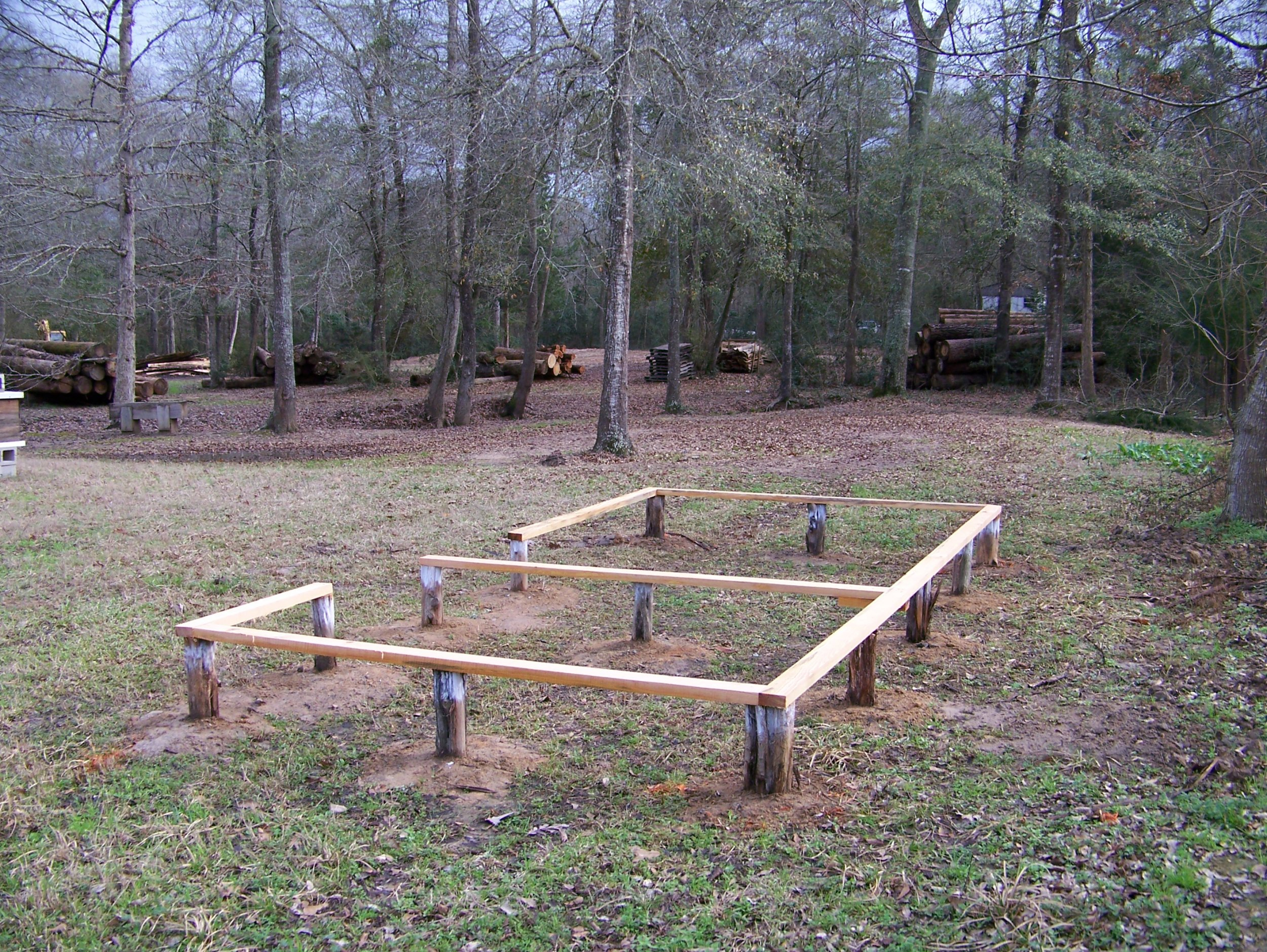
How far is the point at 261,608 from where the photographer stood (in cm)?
449

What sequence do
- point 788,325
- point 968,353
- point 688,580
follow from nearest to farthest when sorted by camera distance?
point 688,580, point 788,325, point 968,353

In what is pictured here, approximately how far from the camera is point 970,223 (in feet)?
68.6

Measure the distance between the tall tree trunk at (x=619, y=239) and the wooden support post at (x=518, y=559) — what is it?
5.76m

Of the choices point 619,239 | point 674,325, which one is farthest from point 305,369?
point 619,239

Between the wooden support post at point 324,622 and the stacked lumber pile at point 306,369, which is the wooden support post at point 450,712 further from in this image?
the stacked lumber pile at point 306,369

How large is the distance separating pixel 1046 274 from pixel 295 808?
19578 millimetres

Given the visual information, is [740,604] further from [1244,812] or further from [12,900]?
[12,900]

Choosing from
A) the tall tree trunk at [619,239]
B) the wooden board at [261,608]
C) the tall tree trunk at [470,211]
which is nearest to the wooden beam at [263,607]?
the wooden board at [261,608]

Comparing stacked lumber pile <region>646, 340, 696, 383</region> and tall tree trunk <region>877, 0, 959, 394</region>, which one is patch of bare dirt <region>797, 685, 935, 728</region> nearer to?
tall tree trunk <region>877, 0, 959, 394</region>

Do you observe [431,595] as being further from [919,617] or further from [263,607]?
[919,617]

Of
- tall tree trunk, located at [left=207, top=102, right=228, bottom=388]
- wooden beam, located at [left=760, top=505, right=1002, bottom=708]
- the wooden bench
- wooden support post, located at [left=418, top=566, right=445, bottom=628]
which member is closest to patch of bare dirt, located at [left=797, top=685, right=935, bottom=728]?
wooden beam, located at [left=760, top=505, right=1002, bottom=708]

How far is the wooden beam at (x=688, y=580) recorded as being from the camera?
4363 millimetres

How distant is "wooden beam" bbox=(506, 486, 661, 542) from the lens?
6004 mm

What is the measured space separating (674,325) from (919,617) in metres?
13.9
